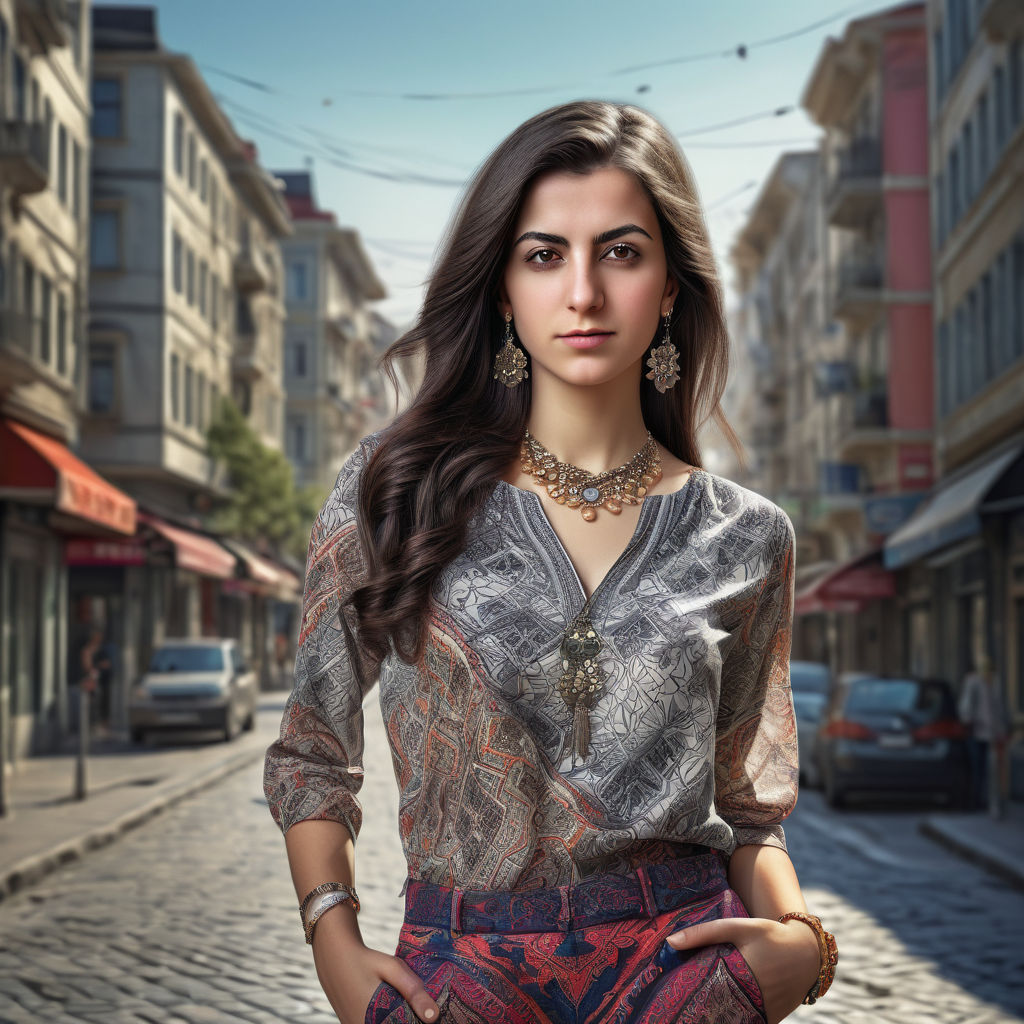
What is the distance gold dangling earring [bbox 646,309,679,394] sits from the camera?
9.68ft

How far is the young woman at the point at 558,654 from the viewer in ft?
7.93

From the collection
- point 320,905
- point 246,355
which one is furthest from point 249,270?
point 320,905

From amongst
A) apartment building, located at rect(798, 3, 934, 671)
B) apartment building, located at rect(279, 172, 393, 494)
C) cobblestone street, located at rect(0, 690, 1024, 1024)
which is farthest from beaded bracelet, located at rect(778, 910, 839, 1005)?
apartment building, located at rect(279, 172, 393, 494)

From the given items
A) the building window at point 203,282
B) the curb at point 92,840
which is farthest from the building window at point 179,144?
the curb at point 92,840

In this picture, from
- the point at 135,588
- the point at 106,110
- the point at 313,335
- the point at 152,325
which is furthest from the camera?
→ the point at 313,335

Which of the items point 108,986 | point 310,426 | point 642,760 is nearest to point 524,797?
point 642,760

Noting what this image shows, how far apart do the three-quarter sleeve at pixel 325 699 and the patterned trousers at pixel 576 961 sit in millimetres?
259

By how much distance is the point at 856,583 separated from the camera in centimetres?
3522

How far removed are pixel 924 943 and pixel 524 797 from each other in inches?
301

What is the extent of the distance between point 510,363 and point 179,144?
40.3 m

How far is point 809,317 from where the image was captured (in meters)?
54.1

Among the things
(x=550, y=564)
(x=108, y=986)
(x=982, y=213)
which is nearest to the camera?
(x=550, y=564)

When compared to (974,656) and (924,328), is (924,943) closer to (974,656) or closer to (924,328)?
(974,656)

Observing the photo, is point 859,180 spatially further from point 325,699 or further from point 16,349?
point 325,699
